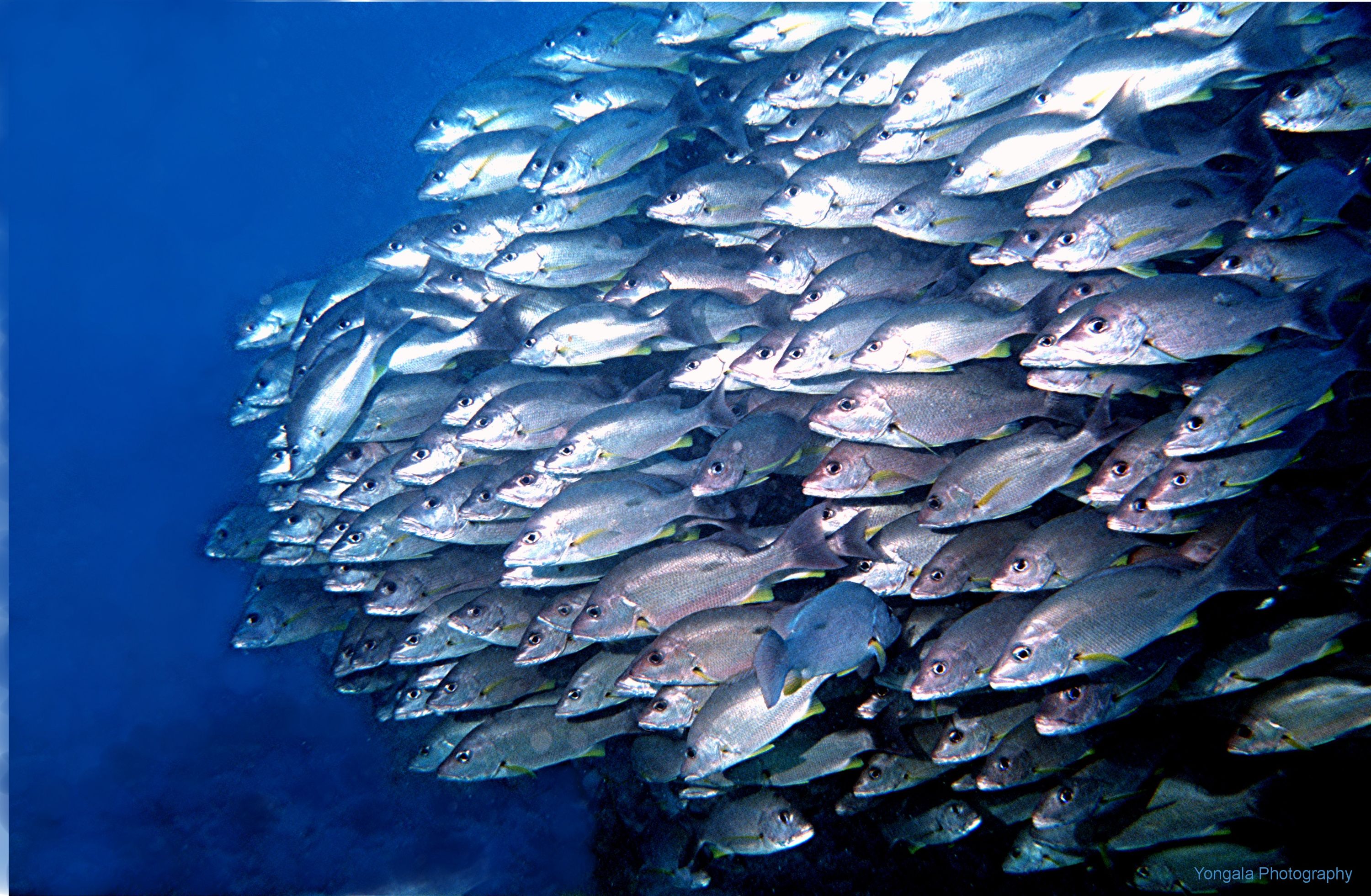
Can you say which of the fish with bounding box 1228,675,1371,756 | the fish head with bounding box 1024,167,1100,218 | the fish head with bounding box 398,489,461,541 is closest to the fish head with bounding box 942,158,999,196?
the fish head with bounding box 1024,167,1100,218

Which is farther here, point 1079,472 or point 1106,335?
point 1079,472

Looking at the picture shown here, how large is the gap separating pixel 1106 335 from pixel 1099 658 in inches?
60.4

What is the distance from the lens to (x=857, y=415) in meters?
3.36

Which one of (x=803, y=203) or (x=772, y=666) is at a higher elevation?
(x=803, y=203)

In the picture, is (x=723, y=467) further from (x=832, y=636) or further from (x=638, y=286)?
(x=638, y=286)

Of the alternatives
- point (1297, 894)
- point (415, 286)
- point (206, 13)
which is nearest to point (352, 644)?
point (415, 286)

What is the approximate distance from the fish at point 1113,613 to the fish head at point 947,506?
56 cm

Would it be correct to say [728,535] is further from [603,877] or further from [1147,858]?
[603,877]

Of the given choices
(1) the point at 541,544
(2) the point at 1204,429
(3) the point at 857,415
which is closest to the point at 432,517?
(1) the point at 541,544

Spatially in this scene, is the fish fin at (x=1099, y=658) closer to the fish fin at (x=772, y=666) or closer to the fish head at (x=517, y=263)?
the fish fin at (x=772, y=666)

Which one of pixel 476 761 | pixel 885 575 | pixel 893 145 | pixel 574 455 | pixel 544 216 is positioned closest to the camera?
pixel 885 575

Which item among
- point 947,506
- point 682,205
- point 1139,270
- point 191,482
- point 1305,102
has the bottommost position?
point 947,506

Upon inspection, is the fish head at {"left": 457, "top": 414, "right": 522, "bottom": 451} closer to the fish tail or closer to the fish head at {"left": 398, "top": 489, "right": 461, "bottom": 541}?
the fish head at {"left": 398, "top": 489, "right": 461, "bottom": 541}

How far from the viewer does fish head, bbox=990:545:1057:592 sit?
322cm
